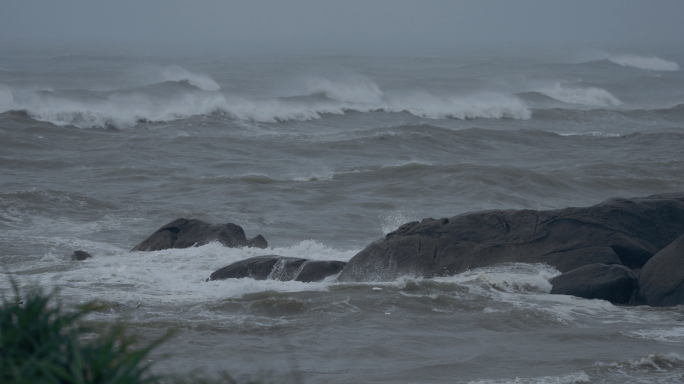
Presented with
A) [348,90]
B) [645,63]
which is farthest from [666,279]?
[645,63]

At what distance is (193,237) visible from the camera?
11508 millimetres

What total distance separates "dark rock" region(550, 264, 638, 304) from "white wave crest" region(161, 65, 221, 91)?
110 ft

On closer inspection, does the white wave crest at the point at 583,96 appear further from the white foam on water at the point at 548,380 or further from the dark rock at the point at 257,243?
the white foam on water at the point at 548,380

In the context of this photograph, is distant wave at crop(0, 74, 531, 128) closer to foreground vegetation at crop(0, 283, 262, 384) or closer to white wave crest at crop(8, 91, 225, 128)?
white wave crest at crop(8, 91, 225, 128)

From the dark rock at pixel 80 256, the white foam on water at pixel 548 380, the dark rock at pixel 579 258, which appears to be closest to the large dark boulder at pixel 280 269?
the dark rock at pixel 80 256

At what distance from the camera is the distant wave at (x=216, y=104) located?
28703 mm

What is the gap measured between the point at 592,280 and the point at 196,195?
11213mm

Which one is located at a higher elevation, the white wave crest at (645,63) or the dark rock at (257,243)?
the white wave crest at (645,63)

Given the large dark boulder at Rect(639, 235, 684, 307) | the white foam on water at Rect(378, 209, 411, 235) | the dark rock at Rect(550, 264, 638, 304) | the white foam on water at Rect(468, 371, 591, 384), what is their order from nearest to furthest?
the white foam on water at Rect(468, 371, 591, 384) < the large dark boulder at Rect(639, 235, 684, 307) < the dark rock at Rect(550, 264, 638, 304) < the white foam on water at Rect(378, 209, 411, 235)

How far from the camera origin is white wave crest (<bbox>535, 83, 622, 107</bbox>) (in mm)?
43631

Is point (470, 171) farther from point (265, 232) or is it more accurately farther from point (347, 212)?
point (265, 232)

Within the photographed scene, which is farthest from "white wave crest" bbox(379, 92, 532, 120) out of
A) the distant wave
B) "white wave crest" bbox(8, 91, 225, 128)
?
"white wave crest" bbox(8, 91, 225, 128)

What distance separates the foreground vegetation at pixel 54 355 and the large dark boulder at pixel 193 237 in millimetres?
8896

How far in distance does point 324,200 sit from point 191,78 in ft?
91.8
